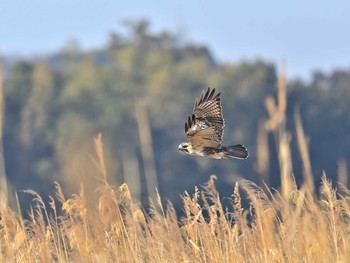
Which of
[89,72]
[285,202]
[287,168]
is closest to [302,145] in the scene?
[287,168]

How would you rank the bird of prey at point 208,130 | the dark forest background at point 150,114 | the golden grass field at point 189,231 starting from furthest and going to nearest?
the dark forest background at point 150,114 → the bird of prey at point 208,130 → the golden grass field at point 189,231

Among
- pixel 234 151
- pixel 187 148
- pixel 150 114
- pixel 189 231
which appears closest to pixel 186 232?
pixel 189 231

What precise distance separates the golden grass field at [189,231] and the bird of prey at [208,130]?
1980mm

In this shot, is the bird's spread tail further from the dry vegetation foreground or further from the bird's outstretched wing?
the dry vegetation foreground

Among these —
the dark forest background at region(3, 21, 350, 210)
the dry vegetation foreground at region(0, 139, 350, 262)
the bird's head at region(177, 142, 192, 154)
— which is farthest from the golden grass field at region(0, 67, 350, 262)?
the dark forest background at region(3, 21, 350, 210)

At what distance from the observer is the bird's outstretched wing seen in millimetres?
8875

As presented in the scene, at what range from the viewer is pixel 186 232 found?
6.93m

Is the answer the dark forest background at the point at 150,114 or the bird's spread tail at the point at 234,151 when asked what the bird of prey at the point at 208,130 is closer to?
the bird's spread tail at the point at 234,151

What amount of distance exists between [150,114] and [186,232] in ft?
155

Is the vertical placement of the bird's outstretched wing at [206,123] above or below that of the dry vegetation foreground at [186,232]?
above

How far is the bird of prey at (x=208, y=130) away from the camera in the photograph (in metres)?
8.88

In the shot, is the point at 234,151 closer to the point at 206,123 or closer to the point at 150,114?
the point at 206,123

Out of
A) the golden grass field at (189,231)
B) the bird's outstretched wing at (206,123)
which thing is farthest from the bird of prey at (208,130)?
the golden grass field at (189,231)

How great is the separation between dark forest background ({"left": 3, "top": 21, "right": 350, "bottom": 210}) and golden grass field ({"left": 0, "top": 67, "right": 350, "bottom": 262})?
34.8 m
